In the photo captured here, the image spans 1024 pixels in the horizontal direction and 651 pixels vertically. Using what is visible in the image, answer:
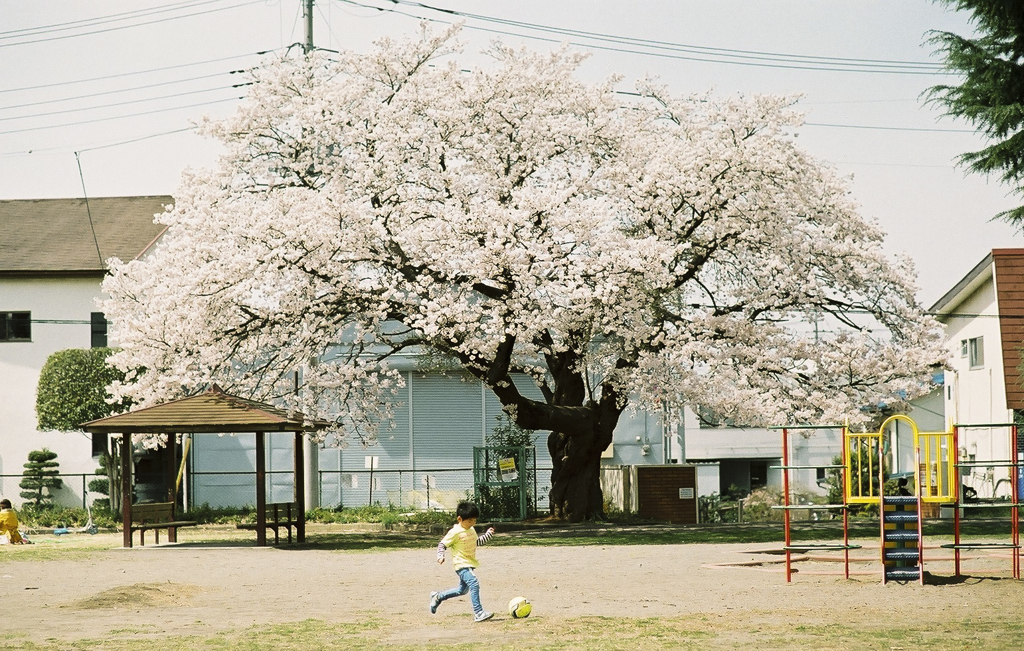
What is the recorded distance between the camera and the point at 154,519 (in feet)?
81.9

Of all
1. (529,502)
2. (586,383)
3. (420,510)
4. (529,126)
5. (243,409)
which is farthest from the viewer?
(420,510)

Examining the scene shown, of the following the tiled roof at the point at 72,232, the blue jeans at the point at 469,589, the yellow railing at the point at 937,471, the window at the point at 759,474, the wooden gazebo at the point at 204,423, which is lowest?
the window at the point at 759,474

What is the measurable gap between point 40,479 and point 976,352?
31.2 metres

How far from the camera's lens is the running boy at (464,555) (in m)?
12.4

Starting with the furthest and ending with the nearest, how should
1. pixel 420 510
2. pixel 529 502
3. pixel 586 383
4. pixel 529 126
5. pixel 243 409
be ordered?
pixel 420 510 → pixel 529 502 → pixel 586 383 → pixel 529 126 → pixel 243 409

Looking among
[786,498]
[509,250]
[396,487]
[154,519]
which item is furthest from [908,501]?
[396,487]

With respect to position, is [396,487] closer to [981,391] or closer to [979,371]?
[981,391]

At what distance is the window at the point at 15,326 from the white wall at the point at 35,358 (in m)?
0.17

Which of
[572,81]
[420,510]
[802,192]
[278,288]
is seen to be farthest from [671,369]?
[420,510]

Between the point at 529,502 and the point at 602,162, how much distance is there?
11474 mm

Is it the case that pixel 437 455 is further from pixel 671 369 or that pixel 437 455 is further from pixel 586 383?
pixel 671 369

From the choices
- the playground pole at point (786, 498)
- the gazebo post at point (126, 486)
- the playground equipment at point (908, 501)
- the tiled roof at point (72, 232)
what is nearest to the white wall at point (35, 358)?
the tiled roof at point (72, 232)

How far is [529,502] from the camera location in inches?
1368

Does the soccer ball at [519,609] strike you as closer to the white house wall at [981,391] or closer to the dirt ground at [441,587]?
the dirt ground at [441,587]
